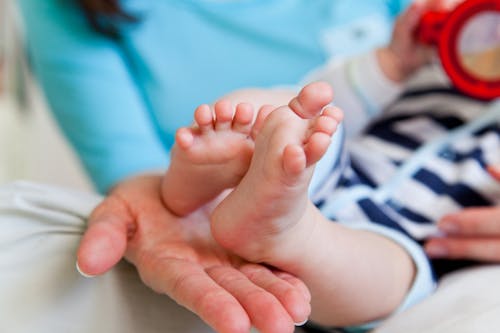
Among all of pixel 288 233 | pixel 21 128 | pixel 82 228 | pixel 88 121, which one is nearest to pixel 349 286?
pixel 288 233

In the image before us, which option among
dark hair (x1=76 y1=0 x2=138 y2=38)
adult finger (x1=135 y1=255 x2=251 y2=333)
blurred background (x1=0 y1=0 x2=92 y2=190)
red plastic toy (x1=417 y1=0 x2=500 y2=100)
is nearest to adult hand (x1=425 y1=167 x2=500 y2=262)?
red plastic toy (x1=417 y1=0 x2=500 y2=100)

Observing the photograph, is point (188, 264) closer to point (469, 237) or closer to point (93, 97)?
point (469, 237)

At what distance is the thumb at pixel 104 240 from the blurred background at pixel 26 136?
723mm

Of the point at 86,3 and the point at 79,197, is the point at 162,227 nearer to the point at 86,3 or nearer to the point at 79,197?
the point at 79,197

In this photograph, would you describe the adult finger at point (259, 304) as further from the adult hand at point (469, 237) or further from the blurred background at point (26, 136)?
the blurred background at point (26, 136)

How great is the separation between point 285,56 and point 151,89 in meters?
0.22

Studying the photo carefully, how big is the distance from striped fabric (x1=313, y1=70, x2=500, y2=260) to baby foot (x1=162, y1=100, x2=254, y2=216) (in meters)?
0.20

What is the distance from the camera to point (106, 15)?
3.19 ft

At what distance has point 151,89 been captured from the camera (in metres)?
0.99

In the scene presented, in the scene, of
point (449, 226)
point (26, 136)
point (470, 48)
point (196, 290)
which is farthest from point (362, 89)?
point (26, 136)

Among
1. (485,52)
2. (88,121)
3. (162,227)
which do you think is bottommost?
(88,121)

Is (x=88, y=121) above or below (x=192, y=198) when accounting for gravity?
below

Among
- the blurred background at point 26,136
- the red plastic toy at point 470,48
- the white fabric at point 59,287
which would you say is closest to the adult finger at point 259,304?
the white fabric at point 59,287

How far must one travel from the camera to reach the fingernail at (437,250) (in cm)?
62
